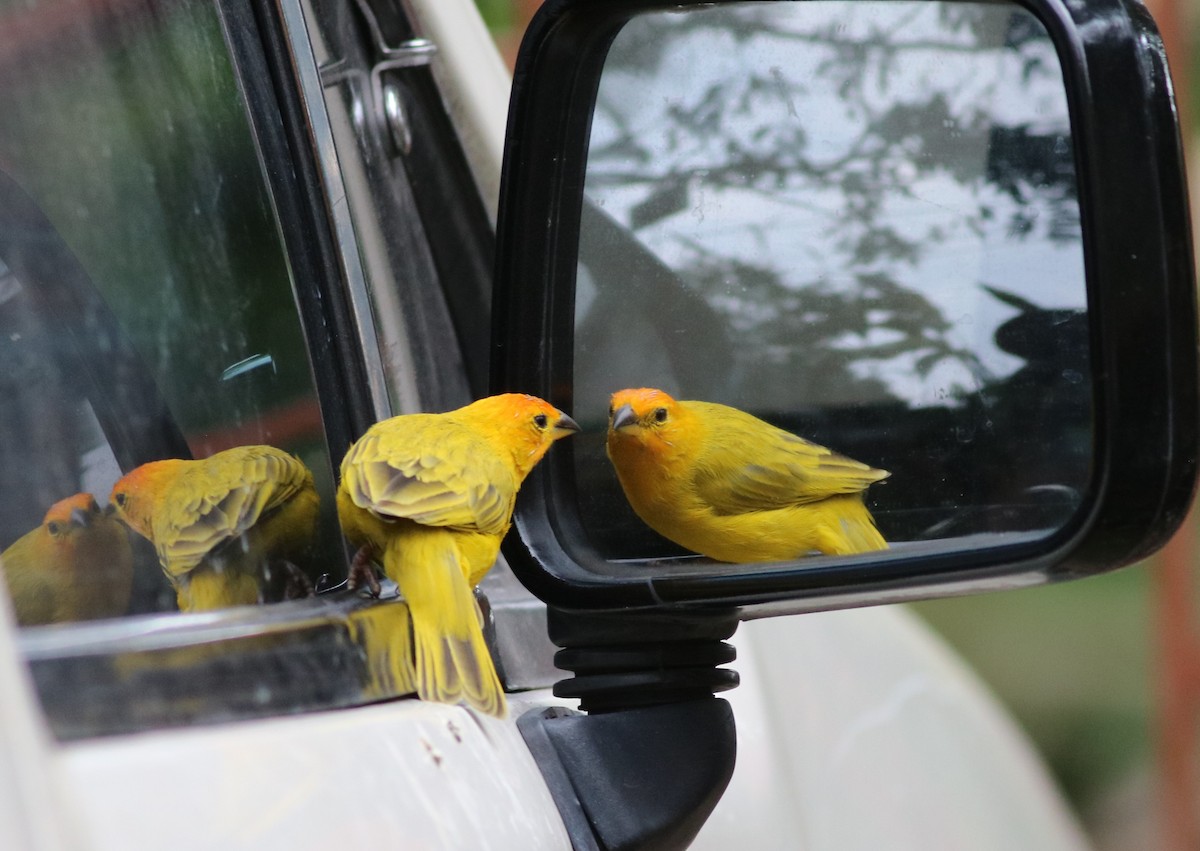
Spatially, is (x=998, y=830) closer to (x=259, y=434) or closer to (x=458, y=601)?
(x=458, y=601)

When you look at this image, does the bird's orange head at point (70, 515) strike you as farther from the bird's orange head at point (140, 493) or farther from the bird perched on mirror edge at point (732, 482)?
the bird perched on mirror edge at point (732, 482)

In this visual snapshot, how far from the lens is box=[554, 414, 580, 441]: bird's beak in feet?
7.54

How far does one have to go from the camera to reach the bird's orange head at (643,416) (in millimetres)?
2238

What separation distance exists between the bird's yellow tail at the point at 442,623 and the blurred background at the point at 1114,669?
781 cm

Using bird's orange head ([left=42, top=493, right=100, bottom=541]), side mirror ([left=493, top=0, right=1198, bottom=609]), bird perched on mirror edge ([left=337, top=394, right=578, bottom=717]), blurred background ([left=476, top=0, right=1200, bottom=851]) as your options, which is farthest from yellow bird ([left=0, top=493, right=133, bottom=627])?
blurred background ([left=476, top=0, right=1200, bottom=851])

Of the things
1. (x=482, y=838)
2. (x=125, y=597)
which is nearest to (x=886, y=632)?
(x=482, y=838)

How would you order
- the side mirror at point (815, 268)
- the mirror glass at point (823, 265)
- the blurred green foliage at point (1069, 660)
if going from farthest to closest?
the blurred green foliage at point (1069, 660), the mirror glass at point (823, 265), the side mirror at point (815, 268)

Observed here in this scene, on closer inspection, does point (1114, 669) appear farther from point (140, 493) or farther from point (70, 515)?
point (70, 515)

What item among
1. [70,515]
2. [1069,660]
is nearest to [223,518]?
[70,515]

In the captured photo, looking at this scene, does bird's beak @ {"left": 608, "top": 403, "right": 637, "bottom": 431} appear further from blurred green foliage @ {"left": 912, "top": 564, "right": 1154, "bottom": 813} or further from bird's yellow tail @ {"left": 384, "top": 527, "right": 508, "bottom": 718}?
blurred green foliage @ {"left": 912, "top": 564, "right": 1154, "bottom": 813}

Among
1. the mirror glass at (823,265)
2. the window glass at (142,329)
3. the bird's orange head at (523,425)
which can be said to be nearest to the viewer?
the window glass at (142,329)

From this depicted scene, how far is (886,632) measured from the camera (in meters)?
3.66

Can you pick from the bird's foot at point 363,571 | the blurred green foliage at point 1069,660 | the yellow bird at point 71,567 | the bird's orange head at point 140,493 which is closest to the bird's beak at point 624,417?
the bird's foot at point 363,571

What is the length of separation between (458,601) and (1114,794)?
10.9 meters
